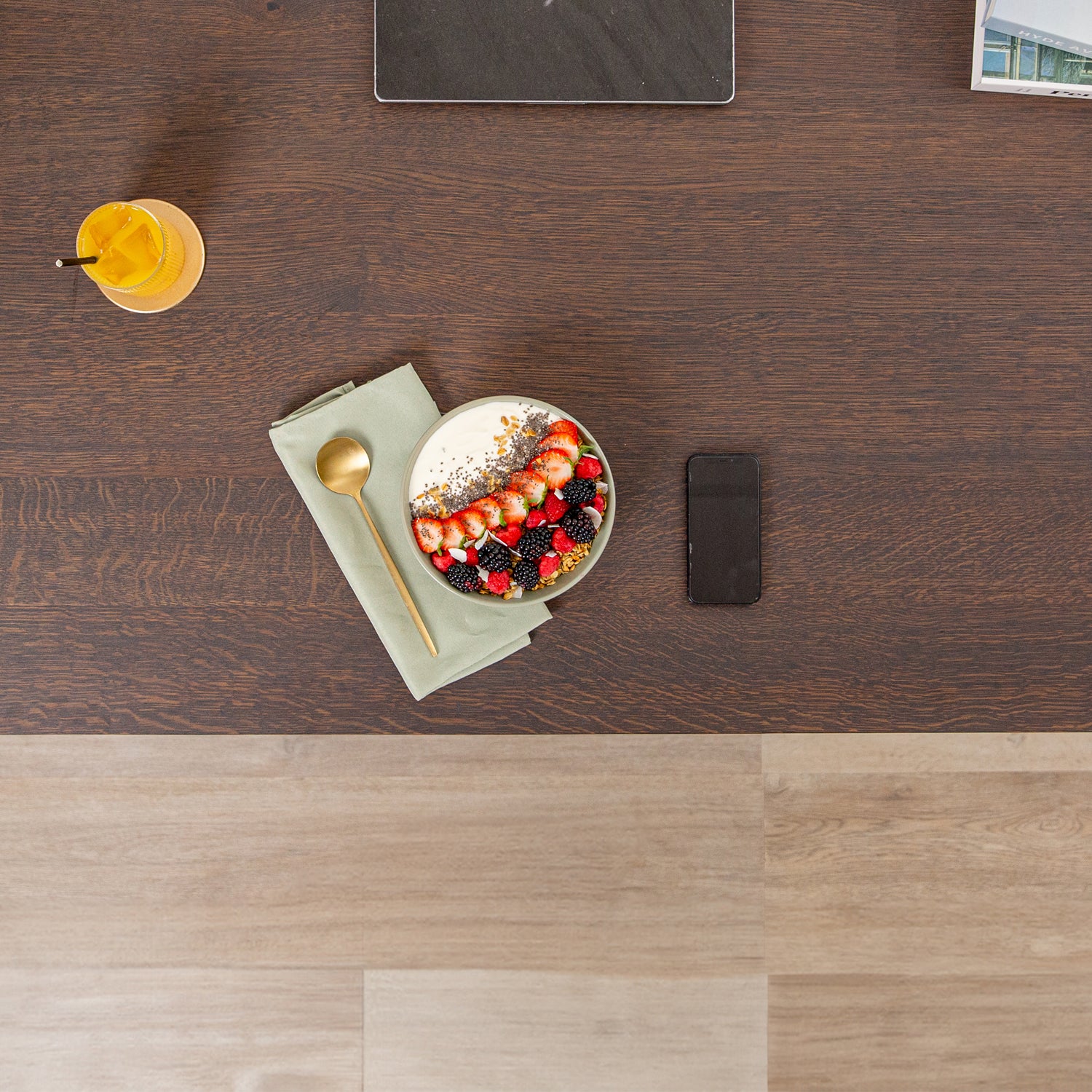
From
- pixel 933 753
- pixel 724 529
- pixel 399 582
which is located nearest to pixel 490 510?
pixel 399 582

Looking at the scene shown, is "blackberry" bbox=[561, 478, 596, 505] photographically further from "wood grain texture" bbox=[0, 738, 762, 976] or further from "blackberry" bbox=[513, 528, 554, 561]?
"wood grain texture" bbox=[0, 738, 762, 976]

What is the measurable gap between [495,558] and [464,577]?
0.04 meters

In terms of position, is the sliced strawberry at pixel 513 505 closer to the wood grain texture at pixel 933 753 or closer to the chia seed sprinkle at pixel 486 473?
the chia seed sprinkle at pixel 486 473

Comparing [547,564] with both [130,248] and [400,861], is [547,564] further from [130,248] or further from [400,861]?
[130,248]

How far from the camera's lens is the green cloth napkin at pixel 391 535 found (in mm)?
939

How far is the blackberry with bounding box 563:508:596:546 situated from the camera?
2.86 feet

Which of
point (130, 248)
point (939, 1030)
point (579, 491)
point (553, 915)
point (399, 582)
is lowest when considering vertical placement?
point (939, 1030)

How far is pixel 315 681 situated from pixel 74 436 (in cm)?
39

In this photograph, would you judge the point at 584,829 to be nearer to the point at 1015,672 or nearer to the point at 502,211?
the point at 1015,672

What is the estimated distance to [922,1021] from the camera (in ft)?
3.26

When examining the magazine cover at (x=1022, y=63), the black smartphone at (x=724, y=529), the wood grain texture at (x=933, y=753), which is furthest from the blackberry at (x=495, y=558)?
the magazine cover at (x=1022, y=63)

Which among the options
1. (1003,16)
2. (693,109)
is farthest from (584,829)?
(1003,16)

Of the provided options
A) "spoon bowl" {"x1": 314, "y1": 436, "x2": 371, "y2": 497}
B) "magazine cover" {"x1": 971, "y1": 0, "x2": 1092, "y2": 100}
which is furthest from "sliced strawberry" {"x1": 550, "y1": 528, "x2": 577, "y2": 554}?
"magazine cover" {"x1": 971, "y1": 0, "x2": 1092, "y2": 100}

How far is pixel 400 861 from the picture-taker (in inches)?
39.0
